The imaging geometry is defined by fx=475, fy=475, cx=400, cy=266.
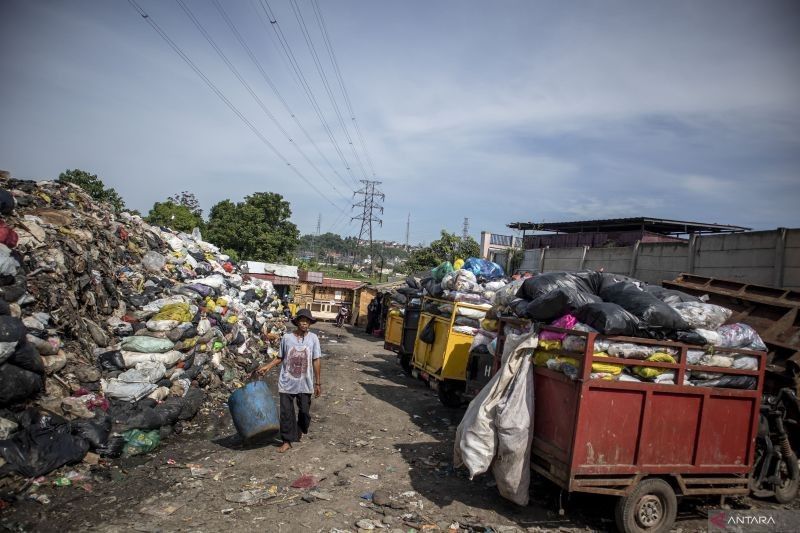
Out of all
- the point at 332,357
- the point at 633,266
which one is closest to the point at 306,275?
the point at 332,357

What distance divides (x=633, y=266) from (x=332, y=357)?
26.7 feet

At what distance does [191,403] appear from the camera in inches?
226

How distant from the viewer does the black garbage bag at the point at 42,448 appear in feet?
11.9

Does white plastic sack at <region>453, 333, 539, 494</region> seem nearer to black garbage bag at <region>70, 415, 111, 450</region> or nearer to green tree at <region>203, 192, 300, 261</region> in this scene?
black garbage bag at <region>70, 415, 111, 450</region>

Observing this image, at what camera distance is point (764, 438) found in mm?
4332

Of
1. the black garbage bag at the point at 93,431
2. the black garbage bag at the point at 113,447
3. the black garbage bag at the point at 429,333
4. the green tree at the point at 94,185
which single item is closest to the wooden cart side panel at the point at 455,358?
the black garbage bag at the point at 429,333

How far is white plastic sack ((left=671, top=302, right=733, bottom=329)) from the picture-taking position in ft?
13.1

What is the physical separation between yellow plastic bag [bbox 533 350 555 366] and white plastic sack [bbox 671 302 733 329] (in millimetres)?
1179

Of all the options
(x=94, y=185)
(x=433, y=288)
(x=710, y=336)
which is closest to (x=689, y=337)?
(x=710, y=336)

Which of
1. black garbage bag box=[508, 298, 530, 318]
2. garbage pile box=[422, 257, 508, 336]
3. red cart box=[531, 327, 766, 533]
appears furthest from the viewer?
garbage pile box=[422, 257, 508, 336]

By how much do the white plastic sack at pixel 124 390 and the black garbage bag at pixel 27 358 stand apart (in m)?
0.85

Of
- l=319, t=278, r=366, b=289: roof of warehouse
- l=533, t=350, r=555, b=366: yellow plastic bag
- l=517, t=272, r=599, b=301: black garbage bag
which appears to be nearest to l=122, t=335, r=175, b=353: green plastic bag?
l=517, t=272, r=599, b=301: black garbage bag

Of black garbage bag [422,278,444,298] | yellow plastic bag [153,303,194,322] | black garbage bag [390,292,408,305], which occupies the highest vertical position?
black garbage bag [422,278,444,298]

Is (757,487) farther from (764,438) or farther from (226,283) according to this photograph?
(226,283)
